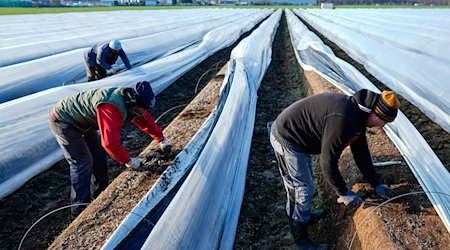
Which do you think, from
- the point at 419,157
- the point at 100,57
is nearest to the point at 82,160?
the point at 100,57

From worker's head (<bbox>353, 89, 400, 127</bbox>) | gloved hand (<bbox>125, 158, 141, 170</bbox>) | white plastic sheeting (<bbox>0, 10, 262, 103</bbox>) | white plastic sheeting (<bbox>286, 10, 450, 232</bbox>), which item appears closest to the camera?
worker's head (<bbox>353, 89, 400, 127</bbox>)

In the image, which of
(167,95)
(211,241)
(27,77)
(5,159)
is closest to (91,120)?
(5,159)

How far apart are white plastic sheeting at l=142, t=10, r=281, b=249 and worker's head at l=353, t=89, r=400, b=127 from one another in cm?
151

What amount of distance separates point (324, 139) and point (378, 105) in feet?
1.52

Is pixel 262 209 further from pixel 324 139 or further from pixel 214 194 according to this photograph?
pixel 324 139

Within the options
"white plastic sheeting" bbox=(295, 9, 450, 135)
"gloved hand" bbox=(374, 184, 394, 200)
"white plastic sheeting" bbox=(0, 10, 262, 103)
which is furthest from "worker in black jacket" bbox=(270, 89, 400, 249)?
"white plastic sheeting" bbox=(0, 10, 262, 103)

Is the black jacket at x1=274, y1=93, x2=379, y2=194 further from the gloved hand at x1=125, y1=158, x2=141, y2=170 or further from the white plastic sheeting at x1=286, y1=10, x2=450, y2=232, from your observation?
the gloved hand at x1=125, y1=158, x2=141, y2=170

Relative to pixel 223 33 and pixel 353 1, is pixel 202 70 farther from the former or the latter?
pixel 353 1

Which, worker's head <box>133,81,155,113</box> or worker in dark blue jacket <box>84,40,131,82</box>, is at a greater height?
worker's head <box>133,81,155,113</box>

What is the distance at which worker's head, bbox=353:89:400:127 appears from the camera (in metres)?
2.64

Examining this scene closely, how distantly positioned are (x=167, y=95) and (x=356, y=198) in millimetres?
6166

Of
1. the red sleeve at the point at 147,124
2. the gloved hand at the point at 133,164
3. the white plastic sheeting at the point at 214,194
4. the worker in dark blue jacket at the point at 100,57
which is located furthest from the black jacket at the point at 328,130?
the worker in dark blue jacket at the point at 100,57

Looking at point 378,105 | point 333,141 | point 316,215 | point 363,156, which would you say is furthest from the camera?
point 316,215

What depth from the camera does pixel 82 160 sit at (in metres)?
4.15
